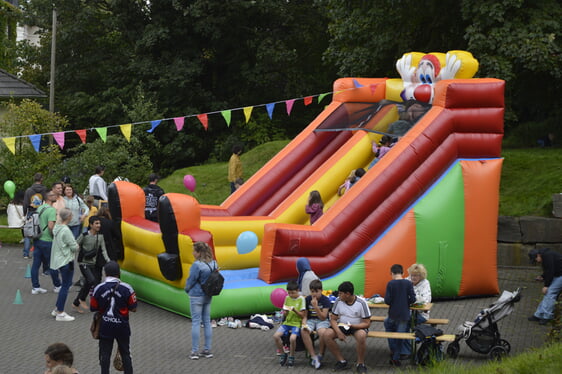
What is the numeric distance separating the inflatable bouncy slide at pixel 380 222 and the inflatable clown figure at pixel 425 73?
0.03m

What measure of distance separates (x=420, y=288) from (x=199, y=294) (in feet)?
8.79

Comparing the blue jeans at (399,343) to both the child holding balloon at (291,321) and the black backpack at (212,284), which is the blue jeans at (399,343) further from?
the black backpack at (212,284)

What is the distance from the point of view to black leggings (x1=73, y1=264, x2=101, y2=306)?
1218 cm

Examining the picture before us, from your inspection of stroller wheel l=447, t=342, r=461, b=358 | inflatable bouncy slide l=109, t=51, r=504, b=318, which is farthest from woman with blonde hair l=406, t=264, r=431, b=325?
inflatable bouncy slide l=109, t=51, r=504, b=318

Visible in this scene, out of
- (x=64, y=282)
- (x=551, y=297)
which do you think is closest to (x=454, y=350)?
(x=551, y=297)

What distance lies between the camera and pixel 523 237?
53.8 feet

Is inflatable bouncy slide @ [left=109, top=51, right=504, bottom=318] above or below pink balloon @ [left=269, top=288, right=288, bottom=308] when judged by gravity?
above

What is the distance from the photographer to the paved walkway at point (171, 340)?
9844 millimetres

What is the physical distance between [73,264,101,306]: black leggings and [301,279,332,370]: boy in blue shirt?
3.68m

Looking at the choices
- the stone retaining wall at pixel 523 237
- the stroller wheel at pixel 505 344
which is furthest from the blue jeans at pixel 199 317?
the stone retaining wall at pixel 523 237

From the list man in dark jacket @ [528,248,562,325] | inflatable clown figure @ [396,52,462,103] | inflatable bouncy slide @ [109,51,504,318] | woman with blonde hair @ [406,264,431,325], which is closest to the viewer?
woman with blonde hair @ [406,264,431,325]

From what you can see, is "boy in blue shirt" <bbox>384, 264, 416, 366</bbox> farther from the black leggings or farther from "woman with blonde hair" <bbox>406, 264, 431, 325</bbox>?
the black leggings

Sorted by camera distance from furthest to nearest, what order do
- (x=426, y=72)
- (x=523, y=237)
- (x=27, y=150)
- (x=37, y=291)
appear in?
1. (x=27, y=150)
2. (x=523, y=237)
3. (x=426, y=72)
4. (x=37, y=291)

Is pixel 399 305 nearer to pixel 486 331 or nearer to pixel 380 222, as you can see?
pixel 486 331
